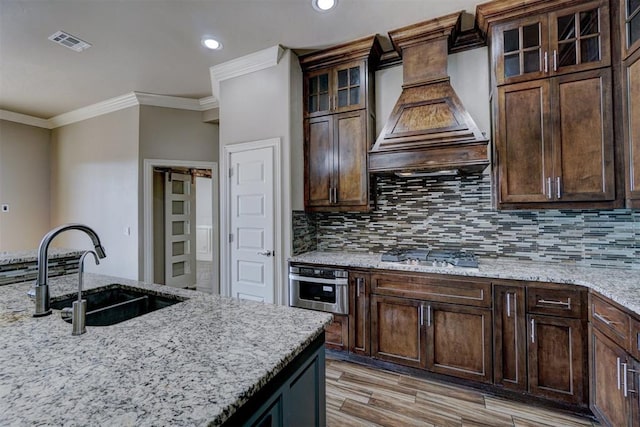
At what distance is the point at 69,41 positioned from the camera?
279 centimetres

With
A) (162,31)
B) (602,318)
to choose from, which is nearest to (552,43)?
(602,318)

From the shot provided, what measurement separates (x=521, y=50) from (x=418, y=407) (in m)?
2.83

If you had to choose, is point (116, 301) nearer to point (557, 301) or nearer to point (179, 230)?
point (557, 301)

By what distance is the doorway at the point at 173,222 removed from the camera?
160 inches

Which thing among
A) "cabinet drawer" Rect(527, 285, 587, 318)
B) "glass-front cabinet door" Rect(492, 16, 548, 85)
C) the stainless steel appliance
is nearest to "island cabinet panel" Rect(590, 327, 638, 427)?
"cabinet drawer" Rect(527, 285, 587, 318)

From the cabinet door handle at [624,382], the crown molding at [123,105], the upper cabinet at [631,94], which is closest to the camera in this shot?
Answer: the cabinet door handle at [624,382]

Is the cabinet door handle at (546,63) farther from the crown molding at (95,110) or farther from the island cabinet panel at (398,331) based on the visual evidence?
the crown molding at (95,110)

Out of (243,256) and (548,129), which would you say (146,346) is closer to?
(243,256)

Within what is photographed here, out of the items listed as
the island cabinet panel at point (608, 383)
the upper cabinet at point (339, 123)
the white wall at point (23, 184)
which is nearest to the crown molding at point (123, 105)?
the white wall at point (23, 184)

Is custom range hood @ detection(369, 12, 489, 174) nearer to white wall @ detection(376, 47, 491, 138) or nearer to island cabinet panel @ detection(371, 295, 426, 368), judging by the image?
white wall @ detection(376, 47, 491, 138)

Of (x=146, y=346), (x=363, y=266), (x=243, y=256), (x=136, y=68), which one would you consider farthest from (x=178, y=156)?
(x=146, y=346)

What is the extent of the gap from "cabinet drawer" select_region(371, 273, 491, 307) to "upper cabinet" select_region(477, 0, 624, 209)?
28.1 inches

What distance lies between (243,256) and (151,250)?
1.79 metres

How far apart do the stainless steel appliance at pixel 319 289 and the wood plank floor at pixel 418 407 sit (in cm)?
59
